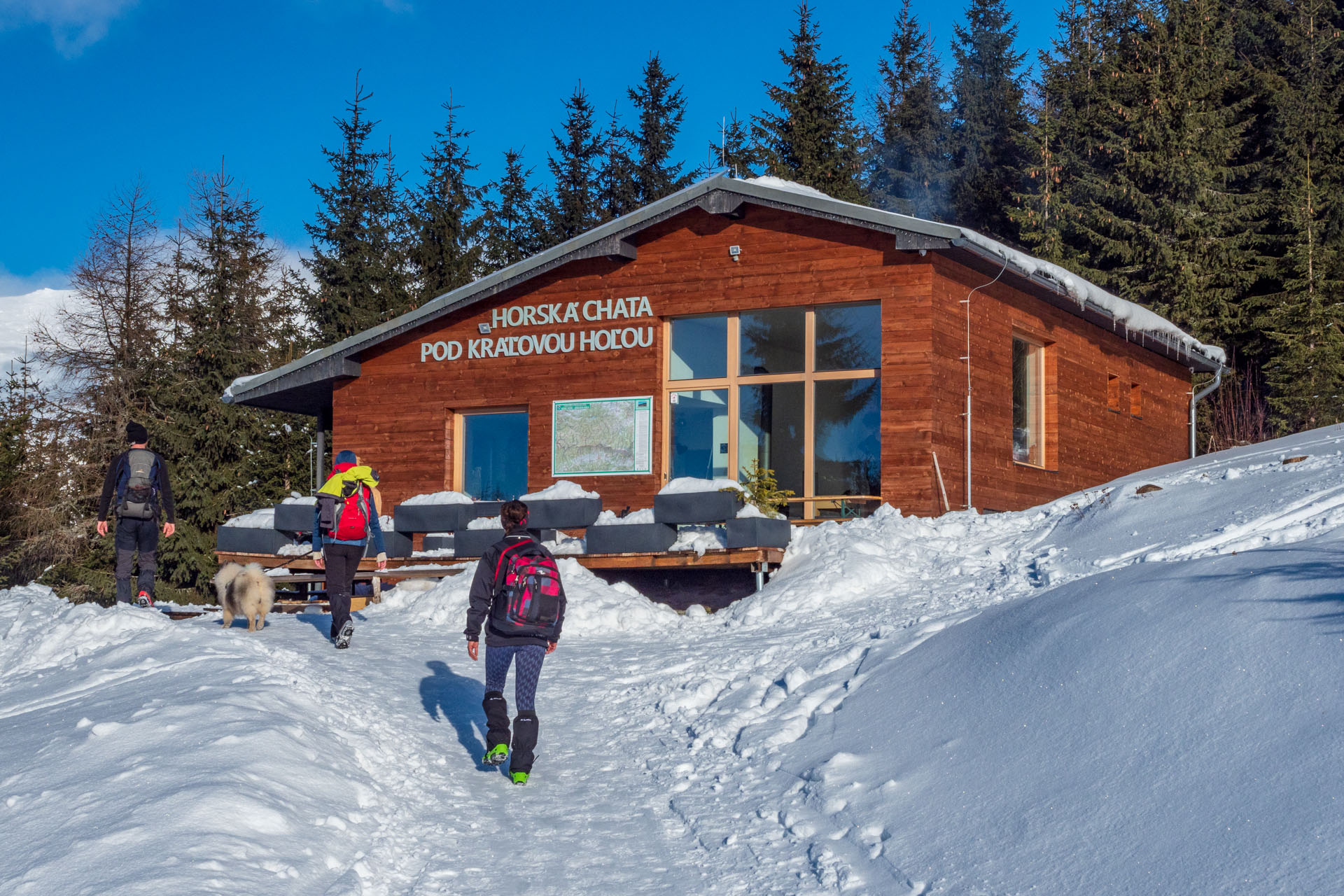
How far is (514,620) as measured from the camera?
6918mm

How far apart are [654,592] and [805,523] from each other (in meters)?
2.01

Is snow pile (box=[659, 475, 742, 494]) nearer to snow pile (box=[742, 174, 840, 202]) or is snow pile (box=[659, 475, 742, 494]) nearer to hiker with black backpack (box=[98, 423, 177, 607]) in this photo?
snow pile (box=[742, 174, 840, 202])

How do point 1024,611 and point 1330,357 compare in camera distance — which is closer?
point 1024,611

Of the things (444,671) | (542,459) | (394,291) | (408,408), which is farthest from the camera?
(394,291)

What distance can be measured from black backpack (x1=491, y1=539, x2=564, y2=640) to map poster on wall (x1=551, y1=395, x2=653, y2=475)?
8658 mm

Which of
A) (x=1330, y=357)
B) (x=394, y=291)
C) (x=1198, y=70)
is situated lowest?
(x=1330, y=357)

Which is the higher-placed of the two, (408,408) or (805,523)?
(408,408)

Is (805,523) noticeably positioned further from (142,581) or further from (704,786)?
(704,786)

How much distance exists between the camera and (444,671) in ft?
31.4

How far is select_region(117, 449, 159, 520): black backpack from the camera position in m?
11.3

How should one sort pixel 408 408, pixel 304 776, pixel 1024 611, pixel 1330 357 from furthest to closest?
pixel 1330 357, pixel 408 408, pixel 1024 611, pixel 304 776

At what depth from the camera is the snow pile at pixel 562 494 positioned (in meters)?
14.0

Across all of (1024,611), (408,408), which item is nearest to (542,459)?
(408,408)

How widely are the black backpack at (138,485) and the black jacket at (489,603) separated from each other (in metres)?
5.57
